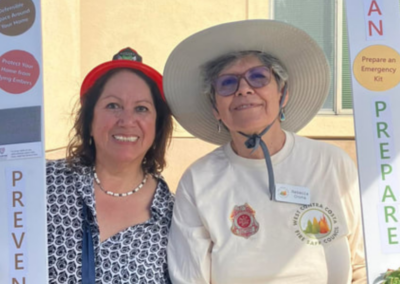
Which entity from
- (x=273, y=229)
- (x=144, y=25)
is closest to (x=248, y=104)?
(x=273, y=229)

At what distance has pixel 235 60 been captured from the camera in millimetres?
2367

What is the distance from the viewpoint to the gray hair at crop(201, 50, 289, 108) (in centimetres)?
237

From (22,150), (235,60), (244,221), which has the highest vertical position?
(235,60)

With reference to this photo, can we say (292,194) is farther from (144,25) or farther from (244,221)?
(144,25)

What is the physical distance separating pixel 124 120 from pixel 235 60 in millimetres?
538

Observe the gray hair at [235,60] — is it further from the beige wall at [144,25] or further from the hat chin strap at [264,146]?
the beige wall at [144,25]

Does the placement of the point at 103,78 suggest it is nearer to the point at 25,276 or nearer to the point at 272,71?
the point at 272,71

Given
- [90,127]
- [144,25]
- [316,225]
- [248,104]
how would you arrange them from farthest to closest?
[144,25], [90,127], [248,104], [316,225]

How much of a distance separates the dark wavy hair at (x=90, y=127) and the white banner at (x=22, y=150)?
725mm

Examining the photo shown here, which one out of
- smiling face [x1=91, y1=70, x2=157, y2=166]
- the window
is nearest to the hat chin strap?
smiling face [x1=91, y1=70, x2=157, y2=166]

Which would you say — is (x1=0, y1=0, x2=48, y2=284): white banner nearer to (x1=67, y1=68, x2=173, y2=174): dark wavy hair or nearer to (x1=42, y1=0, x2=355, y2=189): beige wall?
(x1=67, y1=68, x2=173, y2=174): dark wavy hair

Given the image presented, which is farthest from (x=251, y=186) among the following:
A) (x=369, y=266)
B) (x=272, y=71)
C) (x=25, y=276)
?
(x=25, y=276)

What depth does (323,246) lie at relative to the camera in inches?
84.0

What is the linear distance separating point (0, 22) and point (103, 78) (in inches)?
31.1
